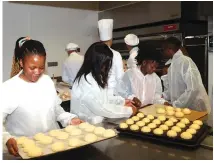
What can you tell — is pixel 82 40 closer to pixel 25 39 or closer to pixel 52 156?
pixel 25 39

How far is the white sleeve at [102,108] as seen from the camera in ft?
4.26

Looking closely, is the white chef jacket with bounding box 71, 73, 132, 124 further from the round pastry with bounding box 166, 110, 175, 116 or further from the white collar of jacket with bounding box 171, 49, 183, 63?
the white collar of jacket with bounding box 171, 49, 183, 63

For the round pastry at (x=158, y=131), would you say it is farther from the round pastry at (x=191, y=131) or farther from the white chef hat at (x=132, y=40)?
the white chef hat at (x=132, y=40)

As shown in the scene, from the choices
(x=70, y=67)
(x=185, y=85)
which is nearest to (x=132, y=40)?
(x=185, y=85)

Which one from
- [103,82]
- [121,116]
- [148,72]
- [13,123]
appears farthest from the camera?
[148,72]

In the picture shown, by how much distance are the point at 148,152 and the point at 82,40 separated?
2.26 meters

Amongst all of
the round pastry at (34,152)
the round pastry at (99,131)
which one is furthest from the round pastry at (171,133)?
the round pastry at (34,152)

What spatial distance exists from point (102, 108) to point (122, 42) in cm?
174

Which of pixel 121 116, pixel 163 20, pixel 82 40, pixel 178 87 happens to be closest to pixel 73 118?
pixel 121 116

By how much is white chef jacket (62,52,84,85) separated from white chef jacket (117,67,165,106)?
813mm

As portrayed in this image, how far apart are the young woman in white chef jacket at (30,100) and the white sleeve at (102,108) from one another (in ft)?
0.55

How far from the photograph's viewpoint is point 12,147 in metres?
0.83

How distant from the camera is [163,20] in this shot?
249 centimetres

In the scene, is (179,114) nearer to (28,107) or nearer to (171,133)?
(171,133)
